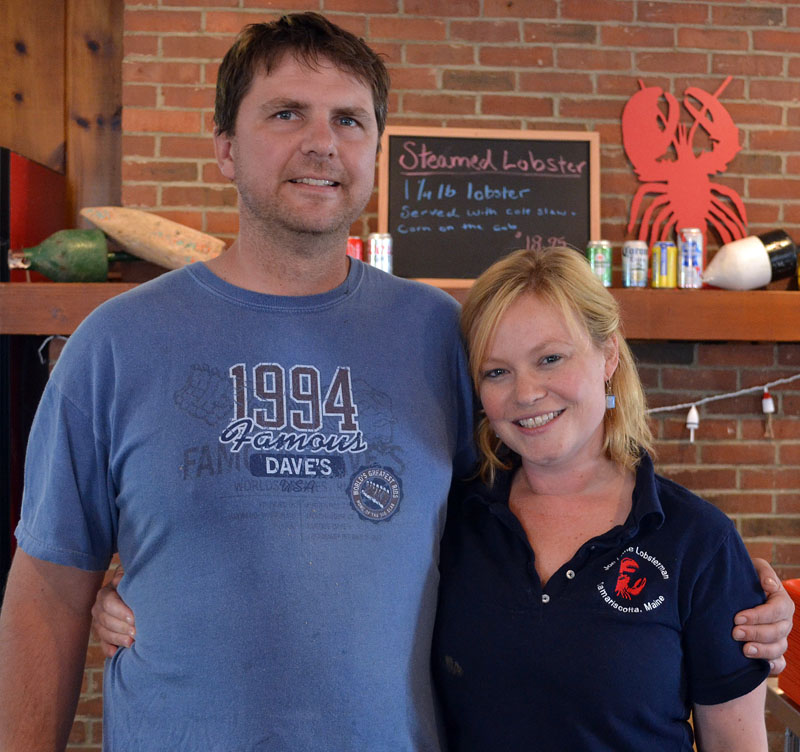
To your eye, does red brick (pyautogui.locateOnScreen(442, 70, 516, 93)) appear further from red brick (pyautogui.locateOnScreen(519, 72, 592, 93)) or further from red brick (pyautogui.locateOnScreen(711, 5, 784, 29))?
red brick (pyautogui.locateOnScreen(711, 5, 784, 29))

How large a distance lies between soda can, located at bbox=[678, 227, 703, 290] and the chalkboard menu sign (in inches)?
11.3

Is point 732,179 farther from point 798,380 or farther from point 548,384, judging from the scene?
point 548,384

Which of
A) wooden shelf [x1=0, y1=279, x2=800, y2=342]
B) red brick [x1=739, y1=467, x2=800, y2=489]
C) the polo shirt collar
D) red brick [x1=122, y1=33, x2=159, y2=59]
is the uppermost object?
red brick [x1=122, y1=33, x2=159, y2=59]

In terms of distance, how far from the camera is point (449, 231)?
106 inches

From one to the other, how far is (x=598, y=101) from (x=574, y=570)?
208 centimetres

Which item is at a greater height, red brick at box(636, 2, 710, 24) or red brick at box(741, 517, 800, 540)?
red brick at box(636, 2, 710, 24)

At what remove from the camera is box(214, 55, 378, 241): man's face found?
1.18 metres

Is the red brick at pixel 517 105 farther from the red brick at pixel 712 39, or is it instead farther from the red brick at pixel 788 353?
the red brick at pixel 788 353

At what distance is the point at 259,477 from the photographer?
1.11 meters

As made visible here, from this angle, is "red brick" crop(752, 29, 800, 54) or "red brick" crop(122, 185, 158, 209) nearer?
"red brick" crop(122, 185, 158, 209)

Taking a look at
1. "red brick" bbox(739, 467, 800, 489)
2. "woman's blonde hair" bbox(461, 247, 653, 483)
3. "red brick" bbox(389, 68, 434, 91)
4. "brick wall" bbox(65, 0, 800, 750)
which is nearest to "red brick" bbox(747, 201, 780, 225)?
"brick wall" bbox(65, 0, 800, 750)

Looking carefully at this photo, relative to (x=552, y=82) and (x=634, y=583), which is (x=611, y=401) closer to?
(x=634, y=583)

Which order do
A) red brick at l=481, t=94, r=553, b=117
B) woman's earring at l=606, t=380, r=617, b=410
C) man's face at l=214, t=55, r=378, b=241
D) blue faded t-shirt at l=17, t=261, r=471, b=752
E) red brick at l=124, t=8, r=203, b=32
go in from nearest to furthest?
A: blue faded t-shirt at l=17, t=261, r=471, b=752 < man's face at l=214, t=55, r=378, b=241 < woman's earring at l=606, t=380, r=617, b=410 < red brick at l=124, t=8, r=203, b=32 < red brick at l=481, t=94, r=553, b=117

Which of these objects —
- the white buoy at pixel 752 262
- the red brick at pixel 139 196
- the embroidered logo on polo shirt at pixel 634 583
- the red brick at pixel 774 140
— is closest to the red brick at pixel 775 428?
the white buoy at pixel 752 262
